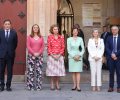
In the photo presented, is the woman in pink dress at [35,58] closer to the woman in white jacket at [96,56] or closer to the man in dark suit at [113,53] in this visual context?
the woman in white jacket at [96,56]

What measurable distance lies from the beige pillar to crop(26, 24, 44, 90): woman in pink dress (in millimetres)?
1285

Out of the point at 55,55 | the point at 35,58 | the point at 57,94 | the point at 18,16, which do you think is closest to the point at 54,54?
the point at 55,55

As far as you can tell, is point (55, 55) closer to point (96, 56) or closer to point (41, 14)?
point (96, 56)

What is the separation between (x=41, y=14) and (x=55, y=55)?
187 cm

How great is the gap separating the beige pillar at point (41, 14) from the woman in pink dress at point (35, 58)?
1285 millimetres

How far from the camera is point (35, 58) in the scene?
44.1 ft

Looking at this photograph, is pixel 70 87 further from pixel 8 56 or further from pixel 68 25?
pixel 68 25

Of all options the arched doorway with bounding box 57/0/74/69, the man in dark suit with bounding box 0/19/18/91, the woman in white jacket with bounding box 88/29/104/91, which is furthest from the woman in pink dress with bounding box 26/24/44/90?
the arched doorway with bounding box 57/0/74/69

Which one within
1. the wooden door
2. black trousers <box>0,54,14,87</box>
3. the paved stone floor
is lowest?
the paved stone floor

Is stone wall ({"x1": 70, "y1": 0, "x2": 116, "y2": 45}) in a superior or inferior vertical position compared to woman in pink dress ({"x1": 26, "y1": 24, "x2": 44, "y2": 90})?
superior

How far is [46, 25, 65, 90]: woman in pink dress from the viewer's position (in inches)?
527

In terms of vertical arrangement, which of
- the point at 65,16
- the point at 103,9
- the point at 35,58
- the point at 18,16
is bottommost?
the point at 35,58

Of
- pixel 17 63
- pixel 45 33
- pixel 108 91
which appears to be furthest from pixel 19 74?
pixel 108 91

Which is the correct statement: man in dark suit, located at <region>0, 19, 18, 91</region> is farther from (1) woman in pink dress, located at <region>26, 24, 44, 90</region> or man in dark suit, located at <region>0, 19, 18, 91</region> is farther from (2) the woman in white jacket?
(2) the woman in white jacket
